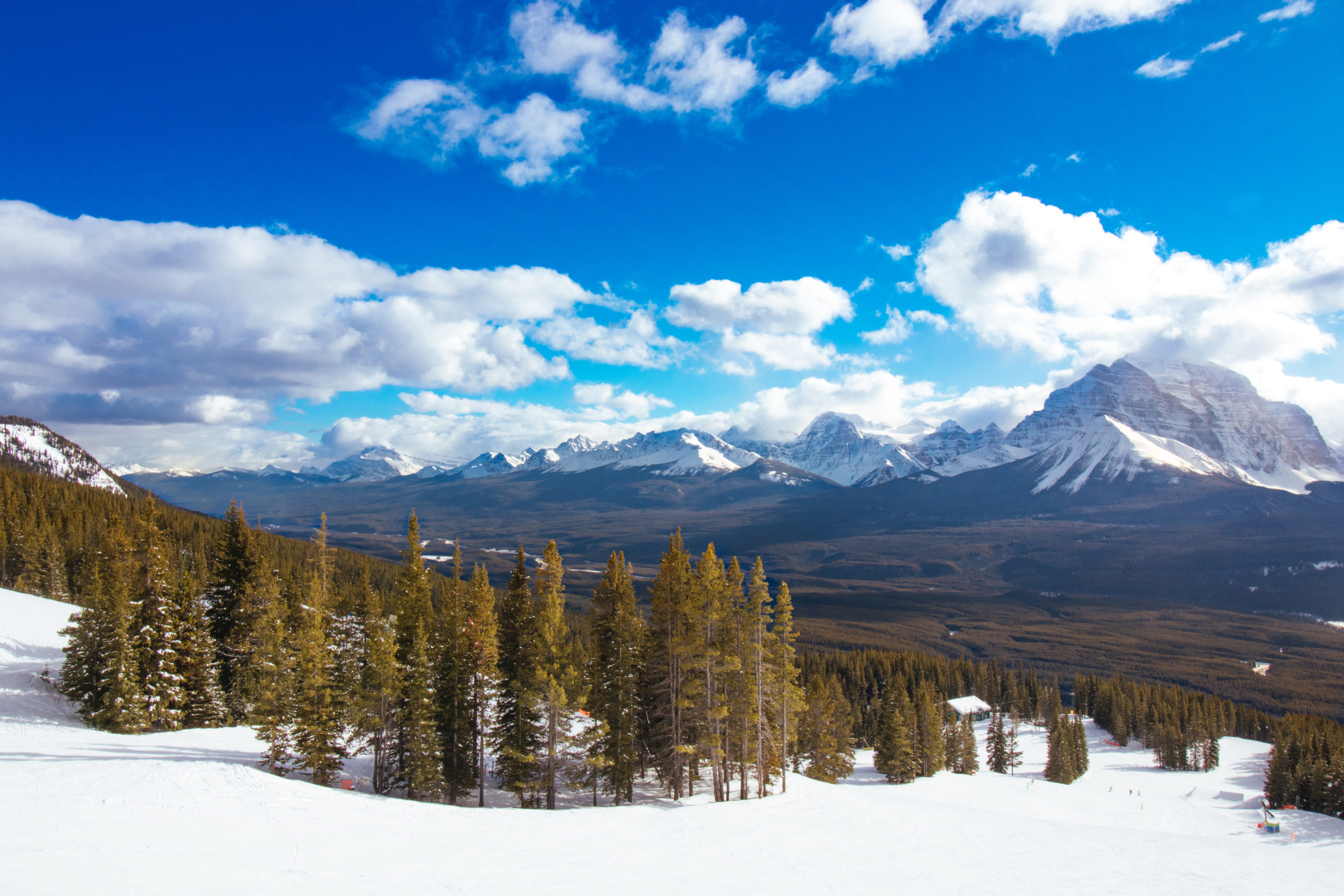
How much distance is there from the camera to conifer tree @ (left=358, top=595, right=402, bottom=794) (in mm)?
32062

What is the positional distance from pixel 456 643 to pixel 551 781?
351 inches

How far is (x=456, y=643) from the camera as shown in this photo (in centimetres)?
3581

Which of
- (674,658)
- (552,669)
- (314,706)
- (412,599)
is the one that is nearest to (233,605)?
(412,599)

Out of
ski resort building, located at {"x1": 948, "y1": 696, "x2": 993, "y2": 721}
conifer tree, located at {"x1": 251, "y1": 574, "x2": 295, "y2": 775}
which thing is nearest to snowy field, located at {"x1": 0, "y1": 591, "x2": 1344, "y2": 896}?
conifer tree, located at {"x1": 251, "y1": 574, "x2": 295, "y2": 775}

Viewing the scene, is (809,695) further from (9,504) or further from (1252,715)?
(1252,715)

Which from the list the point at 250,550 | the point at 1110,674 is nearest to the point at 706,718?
the point at 250,550

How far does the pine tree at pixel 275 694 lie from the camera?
30.0 metres

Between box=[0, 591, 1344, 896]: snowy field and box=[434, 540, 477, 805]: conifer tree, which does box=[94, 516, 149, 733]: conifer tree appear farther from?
box=[434, 540, 477, 805]: conifer tree

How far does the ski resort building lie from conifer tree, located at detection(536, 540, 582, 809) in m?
105

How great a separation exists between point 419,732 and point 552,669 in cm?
718

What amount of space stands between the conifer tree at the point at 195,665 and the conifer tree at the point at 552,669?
2206 cm

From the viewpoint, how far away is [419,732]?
3231 cm

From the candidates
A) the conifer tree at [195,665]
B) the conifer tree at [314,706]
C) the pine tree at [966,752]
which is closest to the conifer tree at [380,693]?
the conifer tree at [314,706]

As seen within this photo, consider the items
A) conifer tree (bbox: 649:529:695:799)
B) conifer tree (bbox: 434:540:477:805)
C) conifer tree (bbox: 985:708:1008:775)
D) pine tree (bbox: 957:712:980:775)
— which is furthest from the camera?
conifer tree (bbox: 985:708:1008:775)
